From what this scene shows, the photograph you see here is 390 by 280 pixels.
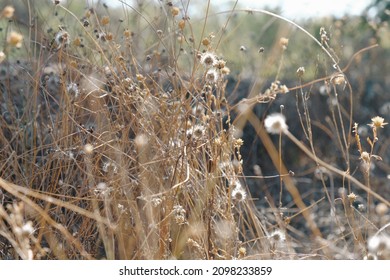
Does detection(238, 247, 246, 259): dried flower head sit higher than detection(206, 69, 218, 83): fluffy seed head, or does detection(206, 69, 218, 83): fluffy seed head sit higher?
detection(206, 69, 218, 83): fluffy seed head

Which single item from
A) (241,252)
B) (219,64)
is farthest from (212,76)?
(241,252)

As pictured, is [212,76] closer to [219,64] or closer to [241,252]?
[219,64]

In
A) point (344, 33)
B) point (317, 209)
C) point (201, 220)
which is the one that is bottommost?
point (201, 220)

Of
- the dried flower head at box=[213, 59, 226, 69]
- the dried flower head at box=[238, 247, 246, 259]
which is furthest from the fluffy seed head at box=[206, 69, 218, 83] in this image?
the dried flower head at box=[238, 247, 246, 259]

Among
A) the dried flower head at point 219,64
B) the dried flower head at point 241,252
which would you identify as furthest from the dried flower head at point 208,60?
the dried flower head at point 241,252

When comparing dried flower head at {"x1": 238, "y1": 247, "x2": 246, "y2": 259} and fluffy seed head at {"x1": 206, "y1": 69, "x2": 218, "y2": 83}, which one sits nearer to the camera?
dried flower head at {"x1": 238, "y1": 247, "x2": 246, "y2": 259}

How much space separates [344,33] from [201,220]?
3.94 metres

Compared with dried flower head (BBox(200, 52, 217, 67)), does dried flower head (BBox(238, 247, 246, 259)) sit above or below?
below

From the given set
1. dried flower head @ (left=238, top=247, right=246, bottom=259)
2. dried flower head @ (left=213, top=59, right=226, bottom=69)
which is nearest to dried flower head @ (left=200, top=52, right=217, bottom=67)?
dried flower head @ (left=213, top=59, right=226, bottom=69)

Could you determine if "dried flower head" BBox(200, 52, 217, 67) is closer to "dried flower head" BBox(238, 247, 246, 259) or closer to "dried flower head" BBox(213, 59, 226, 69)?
"dried flower head" BBox(213, 59, 226, 69)

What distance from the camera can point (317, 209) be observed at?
4.50 m
